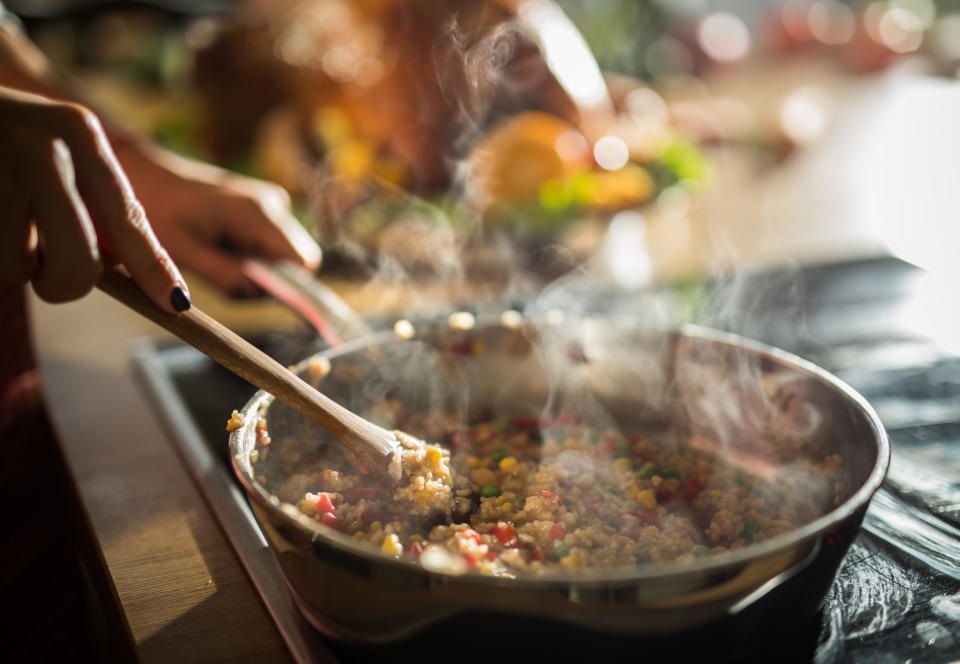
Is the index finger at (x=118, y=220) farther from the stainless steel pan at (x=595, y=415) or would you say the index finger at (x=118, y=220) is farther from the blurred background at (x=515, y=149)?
the blurred background at (x=515, y=149)

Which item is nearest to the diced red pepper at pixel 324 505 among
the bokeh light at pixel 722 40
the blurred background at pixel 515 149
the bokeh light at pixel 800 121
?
the blurred background at pixel 515 149

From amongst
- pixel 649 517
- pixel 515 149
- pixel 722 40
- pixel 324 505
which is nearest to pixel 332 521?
pixel 324 505

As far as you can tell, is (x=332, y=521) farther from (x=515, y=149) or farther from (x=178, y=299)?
(x=515, y=149)

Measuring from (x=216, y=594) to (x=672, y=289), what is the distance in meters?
1.07

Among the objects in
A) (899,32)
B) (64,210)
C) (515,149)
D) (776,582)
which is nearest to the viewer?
(776,582)

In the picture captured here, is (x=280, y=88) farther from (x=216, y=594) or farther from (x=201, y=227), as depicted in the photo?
(x=216, y=594)

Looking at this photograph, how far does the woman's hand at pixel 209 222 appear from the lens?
1.13 meters

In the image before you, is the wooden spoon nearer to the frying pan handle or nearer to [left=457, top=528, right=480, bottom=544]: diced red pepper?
[left=457, top=528, right=480, bottom=544]: diced red pepper

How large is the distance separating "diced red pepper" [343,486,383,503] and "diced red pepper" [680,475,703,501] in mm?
358

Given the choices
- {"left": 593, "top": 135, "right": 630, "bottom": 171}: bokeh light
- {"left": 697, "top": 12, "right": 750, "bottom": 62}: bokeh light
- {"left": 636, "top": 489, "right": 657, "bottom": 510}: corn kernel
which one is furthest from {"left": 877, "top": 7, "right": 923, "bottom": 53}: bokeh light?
{"left": 636, "top": 489, "right": 657, "bottom": 510}: corn kernel

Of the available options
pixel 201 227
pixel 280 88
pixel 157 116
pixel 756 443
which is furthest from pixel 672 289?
pixel 157 116

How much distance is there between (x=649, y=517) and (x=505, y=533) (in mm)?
166

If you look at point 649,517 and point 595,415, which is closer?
point 649,517

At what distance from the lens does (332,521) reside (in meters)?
0.75
